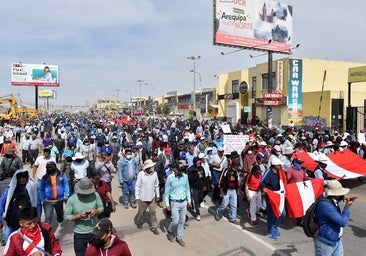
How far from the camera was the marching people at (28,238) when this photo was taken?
3416 mm

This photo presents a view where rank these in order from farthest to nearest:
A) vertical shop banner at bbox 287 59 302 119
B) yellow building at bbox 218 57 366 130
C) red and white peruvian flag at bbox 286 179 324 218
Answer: vertical shop banner at bbox 287 59 302 119, yellow building at bbox 218 57 366 130, red and white peruvian flag at bbox 286 179 324 218

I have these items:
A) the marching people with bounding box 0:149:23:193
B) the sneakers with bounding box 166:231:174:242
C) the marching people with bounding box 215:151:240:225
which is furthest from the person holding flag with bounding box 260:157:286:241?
the marching people with bounding box 0:149:23:193

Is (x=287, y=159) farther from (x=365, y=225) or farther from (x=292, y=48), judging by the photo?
(x=292, y=48)

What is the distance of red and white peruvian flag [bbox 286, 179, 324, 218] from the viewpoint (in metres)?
6.98

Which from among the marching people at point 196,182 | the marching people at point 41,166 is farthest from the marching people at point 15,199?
the marching people at point 196,182

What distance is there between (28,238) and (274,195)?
470 cm

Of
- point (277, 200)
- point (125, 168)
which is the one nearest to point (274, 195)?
point (277, 200)

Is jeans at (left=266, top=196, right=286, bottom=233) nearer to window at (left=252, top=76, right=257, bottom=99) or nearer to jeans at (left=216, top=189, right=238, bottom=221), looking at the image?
jeans at (left=216, top=189, right=238, bottom=221)

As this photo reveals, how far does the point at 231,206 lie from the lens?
309 inches

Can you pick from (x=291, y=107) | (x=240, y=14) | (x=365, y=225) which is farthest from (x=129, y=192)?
(x=291, y=107)

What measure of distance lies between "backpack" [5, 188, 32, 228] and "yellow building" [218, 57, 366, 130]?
27094mm

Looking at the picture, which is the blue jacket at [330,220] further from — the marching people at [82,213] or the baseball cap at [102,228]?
the marching people at [82,213]

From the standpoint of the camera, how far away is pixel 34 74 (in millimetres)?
68750

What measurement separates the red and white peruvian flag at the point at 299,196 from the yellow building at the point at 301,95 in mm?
23726
